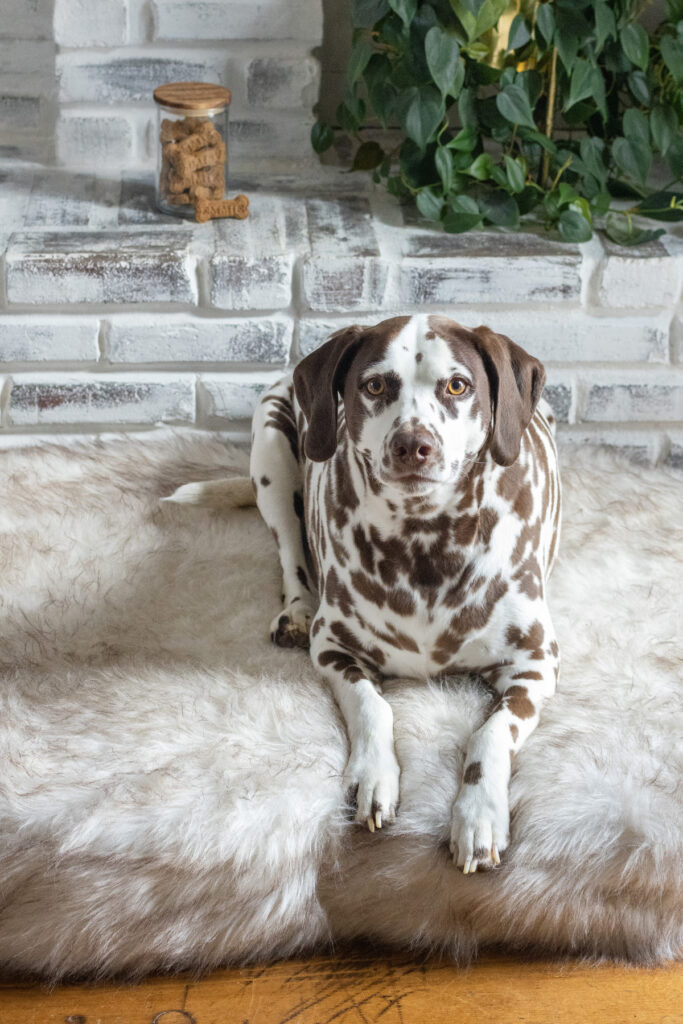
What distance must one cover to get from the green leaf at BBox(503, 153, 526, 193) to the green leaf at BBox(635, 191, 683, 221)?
10.7 inches

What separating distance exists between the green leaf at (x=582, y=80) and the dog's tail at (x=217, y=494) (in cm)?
96

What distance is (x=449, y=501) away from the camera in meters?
1.63

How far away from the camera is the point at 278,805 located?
4.97ft

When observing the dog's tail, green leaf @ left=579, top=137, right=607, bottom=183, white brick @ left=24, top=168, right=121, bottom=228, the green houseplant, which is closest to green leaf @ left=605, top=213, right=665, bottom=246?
the green houseplant

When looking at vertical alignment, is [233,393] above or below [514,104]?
below

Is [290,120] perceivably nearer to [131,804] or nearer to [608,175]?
[608,175]

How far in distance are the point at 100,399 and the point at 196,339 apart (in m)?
0.25

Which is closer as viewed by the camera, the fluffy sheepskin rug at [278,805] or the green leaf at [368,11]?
the fluffy sheepskin rug at [278,805]

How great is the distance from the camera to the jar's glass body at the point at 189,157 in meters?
2.27

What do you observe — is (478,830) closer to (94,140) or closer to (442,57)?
(442,57)

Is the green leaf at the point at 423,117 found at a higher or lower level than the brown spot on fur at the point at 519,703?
higher

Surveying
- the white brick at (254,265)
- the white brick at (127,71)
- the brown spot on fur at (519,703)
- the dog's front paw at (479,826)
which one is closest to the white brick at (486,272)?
the white brick at (254,265)

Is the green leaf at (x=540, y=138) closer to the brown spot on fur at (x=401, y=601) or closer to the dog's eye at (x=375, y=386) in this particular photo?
the dog's eye at (x=375, y=386)

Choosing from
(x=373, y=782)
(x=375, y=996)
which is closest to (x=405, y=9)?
(x=373, y=782)
